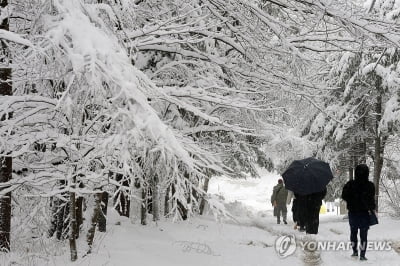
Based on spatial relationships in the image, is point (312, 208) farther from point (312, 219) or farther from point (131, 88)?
point (131, 88)

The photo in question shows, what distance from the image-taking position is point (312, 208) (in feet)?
31.2

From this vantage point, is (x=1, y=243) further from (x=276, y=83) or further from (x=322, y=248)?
(x=322, y=248)

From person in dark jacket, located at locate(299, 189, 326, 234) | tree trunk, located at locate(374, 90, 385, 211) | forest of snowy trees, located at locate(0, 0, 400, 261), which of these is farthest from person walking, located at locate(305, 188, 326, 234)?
tree trunk, located at locate(374, 90, 385, 211)

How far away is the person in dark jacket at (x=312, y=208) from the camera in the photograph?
952 centimetres

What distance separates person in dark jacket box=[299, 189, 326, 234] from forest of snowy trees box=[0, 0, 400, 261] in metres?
1.94

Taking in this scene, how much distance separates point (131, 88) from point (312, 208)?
7447 millimetres

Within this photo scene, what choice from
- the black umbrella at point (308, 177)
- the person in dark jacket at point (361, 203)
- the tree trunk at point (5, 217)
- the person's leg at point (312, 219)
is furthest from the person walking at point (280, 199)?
the tree trunk at point (5, 217)

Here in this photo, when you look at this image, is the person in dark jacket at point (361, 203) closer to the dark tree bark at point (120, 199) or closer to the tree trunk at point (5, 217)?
the dark tree bark at point (120, 199)

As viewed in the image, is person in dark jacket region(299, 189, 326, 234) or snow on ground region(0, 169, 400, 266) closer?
snow on ground region(0, 169, 400, 266)

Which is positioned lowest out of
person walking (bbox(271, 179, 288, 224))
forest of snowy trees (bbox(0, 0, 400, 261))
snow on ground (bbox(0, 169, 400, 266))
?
person walking (bbox(271, 179, 288, 224))

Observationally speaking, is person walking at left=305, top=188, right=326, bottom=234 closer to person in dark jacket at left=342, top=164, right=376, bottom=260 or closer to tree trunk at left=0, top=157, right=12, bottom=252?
person in dark jacket at left=342, top=164, right=376, bottom=260

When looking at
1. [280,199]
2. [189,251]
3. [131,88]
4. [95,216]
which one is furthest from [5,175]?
[280,199]

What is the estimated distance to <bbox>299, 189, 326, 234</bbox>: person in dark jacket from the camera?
952 cm

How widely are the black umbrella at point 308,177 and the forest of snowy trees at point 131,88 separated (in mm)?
1296
